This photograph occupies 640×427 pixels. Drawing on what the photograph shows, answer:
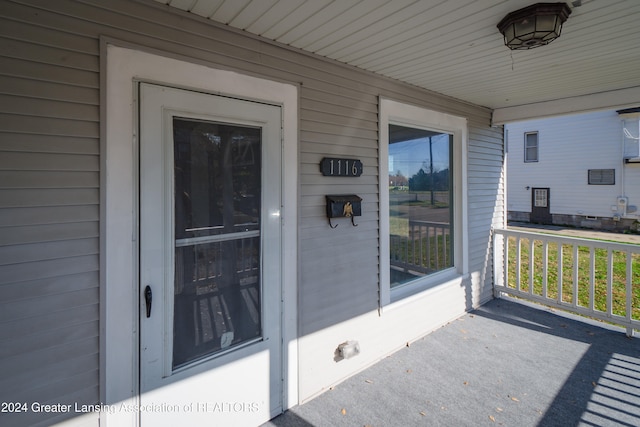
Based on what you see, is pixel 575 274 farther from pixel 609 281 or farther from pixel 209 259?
pixel 209 259

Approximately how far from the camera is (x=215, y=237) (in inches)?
76.7

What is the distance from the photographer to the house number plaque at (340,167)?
244cm

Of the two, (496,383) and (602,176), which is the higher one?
(602,176)

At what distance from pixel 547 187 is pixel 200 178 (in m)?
12.8

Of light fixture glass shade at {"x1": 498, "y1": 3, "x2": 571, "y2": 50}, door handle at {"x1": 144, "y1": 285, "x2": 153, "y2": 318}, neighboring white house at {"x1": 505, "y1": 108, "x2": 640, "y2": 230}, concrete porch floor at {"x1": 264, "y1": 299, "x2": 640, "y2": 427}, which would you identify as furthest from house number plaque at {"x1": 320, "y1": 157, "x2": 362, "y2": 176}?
neighboring white house at {"x1": 505, "y1": 108, "x2": 640, "y2": 230}

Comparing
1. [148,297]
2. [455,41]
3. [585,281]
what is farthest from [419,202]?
[585,281]

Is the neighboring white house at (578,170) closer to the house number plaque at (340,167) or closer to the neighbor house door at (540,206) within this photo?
the neighbor house door at (540,206)

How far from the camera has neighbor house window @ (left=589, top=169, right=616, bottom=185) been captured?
9.76 m

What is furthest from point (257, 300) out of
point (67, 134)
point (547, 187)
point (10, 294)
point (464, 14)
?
point (547, 187)

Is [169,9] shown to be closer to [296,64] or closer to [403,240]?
[296,64]

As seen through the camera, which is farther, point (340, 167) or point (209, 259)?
point (340, 167)

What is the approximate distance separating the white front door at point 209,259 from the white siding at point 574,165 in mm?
10811

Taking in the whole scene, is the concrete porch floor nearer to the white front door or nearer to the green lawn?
the white front door

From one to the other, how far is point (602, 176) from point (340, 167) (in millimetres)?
11533
